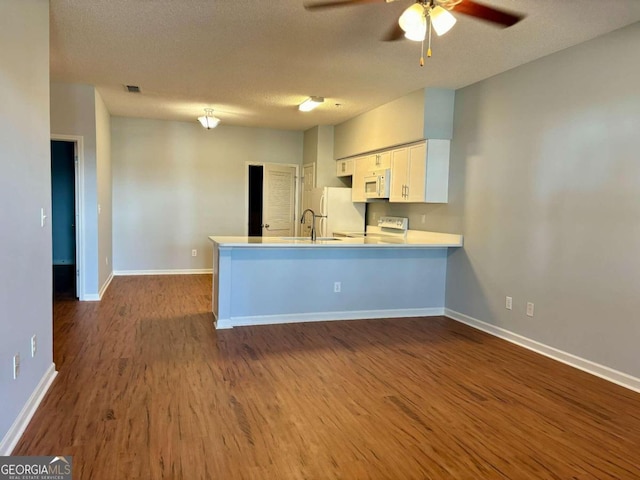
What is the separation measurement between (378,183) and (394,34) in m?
2.69

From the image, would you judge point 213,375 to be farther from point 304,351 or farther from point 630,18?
point 630,18

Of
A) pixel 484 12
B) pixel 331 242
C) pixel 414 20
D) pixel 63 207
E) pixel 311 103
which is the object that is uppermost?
pixel 311 103

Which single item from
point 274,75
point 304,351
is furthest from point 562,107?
point 304,351

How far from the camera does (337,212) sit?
6.87 metres

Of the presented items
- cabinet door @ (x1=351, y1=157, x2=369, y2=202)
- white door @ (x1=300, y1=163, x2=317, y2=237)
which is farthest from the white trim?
cabinet door @ (x1=351, y1=157, x2=369, y2=202)

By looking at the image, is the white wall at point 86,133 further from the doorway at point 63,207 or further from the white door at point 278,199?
the white door at point 278,199

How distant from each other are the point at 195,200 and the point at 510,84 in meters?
5.40

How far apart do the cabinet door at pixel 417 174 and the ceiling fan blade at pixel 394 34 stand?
182cm

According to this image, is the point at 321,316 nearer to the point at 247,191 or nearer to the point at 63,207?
the point at 247,191

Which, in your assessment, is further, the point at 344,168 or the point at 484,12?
the point at 344,168

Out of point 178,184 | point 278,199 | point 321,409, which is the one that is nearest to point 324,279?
point 321,409

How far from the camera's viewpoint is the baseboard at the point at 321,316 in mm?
4438

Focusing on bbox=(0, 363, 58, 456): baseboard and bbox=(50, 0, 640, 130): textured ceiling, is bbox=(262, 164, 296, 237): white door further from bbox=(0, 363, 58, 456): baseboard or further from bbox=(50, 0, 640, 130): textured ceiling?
bbox=(0, 363, 58, 456): baseboard

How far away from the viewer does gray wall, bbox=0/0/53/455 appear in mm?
2080
